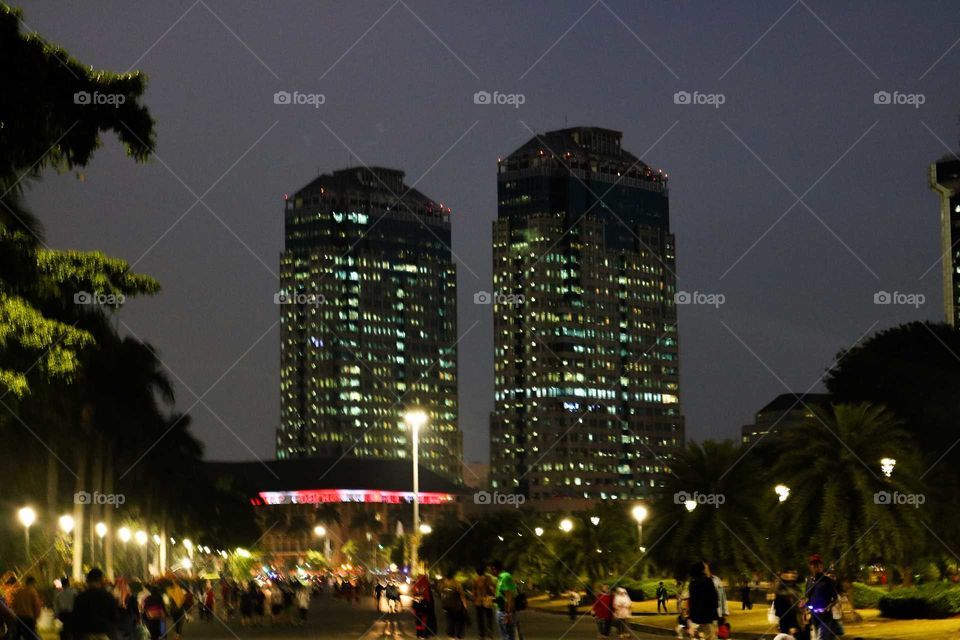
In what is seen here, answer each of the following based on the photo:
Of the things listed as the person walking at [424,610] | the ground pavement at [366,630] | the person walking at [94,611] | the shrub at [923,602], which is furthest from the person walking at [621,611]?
the person walking at [94,611]

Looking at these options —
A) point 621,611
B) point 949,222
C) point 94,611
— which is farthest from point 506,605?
point 949,222

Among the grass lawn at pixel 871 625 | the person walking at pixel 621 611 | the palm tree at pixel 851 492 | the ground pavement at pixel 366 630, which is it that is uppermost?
the palm tree at pixel 851 492

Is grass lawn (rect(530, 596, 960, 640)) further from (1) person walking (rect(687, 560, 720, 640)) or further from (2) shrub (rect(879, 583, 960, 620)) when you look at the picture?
(1) person walking (rect(687, 560, 720, 640))

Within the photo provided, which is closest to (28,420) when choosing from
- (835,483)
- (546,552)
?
(835,483)

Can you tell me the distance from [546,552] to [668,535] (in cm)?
2831

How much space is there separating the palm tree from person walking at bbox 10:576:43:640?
22.2 m

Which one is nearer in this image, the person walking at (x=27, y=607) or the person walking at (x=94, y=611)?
the person walking at (x=94, y=611)

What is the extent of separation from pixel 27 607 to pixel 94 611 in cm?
584

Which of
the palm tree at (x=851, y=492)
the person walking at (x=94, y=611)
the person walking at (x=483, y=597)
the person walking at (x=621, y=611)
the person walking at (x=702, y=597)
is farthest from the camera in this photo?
the palm tree at (x=851, y=492)

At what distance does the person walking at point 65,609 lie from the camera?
74.2 feet

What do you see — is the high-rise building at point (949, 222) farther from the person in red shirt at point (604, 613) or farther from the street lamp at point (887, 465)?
the person in red shirt at point (604, 613)

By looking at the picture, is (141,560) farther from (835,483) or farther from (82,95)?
(82,95)

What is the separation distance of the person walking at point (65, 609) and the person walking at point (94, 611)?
7.8 inches

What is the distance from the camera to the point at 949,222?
193125 millimetres
